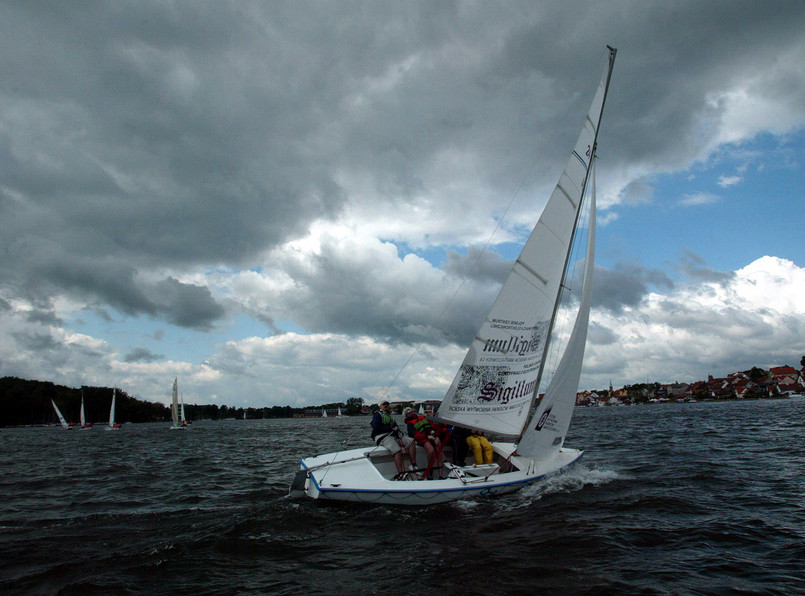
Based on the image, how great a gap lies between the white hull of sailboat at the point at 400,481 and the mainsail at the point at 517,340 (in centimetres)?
93

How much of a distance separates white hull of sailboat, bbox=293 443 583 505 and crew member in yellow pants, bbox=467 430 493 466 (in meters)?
0.34

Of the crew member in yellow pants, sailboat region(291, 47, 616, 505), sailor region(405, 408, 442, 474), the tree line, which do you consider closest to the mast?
sailboat region(291, 47, 616, 505)

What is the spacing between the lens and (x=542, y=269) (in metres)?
11.4

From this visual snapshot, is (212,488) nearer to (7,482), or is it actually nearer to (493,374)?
(7,482)

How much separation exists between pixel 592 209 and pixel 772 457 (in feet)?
36.2

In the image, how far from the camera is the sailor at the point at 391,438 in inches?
421

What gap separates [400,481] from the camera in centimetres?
972

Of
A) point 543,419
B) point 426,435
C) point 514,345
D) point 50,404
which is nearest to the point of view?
point 426,435

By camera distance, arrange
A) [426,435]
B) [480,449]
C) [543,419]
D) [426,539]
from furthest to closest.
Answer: [543,419] → [480,449] → [426,435] → [426,539]

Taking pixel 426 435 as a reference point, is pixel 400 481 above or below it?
below

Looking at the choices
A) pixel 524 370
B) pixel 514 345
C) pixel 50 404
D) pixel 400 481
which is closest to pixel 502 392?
pixel 524 370

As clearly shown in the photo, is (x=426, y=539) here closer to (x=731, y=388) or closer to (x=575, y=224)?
(x=575, y=224)

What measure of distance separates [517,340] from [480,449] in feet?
8.87

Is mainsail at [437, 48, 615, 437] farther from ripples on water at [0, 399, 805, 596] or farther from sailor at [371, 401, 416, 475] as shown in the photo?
ripples on water at [0, 399, 805, 596]
